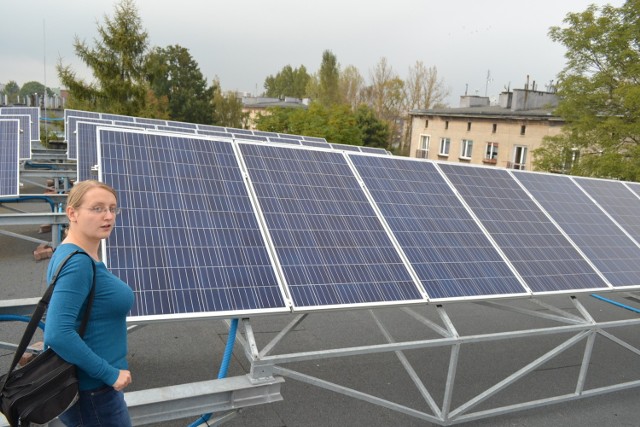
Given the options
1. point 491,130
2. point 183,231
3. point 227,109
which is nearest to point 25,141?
point 183,231

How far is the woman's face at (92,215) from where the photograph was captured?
290 cm

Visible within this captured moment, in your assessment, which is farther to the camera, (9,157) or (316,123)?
(316,123)

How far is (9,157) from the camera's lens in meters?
11.8

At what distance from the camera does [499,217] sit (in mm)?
6934

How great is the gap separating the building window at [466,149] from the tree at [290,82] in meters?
65.6

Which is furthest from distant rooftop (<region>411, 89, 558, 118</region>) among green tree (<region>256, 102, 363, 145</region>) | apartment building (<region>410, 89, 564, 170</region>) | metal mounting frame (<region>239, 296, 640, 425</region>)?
metal mounting frame (<region>239, 296, 640, 425</region>)

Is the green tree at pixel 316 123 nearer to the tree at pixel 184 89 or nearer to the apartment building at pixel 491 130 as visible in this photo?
the apartment building at pixel 491 130

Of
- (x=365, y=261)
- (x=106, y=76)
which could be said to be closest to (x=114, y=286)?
(x=365, y=261)

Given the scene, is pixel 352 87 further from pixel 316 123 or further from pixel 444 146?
pixel 316 123

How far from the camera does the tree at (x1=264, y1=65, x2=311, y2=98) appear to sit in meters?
108

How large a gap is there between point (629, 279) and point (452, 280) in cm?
311

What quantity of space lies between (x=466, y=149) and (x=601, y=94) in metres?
26.4

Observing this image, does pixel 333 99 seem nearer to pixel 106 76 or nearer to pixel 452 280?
pixel 106 76

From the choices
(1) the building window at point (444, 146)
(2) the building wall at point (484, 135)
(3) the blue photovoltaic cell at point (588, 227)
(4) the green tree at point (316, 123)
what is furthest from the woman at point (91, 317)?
(1) the building window at point (444, 146)
